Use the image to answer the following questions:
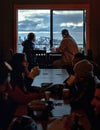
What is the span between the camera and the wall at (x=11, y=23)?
1173cm

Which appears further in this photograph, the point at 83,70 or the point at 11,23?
the point at 11,23

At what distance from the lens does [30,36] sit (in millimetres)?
9734

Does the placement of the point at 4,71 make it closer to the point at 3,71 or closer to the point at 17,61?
the point at 3,71

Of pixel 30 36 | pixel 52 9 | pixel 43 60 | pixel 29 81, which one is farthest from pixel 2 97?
pixel 52 9

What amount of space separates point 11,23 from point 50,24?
1.37 meters

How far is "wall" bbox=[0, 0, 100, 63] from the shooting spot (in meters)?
11.7

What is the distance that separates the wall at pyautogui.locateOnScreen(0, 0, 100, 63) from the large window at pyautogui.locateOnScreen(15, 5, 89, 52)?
1.28 feet

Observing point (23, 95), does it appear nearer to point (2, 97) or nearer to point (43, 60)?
point (2, 97)

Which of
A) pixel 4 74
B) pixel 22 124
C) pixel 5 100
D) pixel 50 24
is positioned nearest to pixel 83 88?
pixel 5 100

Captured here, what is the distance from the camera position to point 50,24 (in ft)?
41.5

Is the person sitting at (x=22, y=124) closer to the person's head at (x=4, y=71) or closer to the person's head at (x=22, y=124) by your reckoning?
the person's head at (x=22, y=124)

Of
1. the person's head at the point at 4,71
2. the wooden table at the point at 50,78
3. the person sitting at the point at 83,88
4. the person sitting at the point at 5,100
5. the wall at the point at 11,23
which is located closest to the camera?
the person sitting at the point at 5,100

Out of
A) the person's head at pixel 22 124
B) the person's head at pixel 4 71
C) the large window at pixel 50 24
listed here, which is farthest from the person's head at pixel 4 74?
the large window at pixel 50 24

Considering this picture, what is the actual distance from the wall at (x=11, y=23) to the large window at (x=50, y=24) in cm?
39
